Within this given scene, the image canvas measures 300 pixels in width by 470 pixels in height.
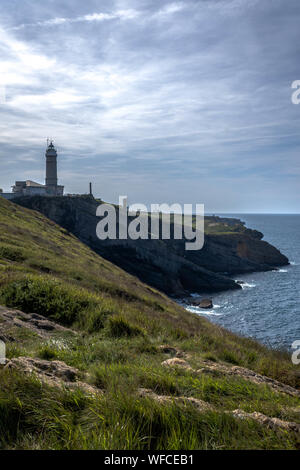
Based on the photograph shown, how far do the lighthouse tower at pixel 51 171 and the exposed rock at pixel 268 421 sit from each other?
7133 cm

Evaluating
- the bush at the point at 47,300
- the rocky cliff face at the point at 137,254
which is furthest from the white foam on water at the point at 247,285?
the bush at the point at 47,300

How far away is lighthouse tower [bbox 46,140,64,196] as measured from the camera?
232ft

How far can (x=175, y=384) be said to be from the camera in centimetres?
399

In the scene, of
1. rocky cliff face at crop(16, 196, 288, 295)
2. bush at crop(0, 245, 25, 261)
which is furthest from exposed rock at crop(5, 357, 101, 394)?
rocky cliff face at crop(16, 196, 288, 295)

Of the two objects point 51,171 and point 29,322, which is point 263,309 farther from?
point 51,171

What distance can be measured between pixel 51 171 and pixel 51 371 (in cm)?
7268

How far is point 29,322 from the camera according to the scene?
6910mm

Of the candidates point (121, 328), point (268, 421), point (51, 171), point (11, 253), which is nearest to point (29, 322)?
point (121, 328)

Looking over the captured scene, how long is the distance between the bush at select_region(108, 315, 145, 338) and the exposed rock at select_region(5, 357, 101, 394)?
2165mm

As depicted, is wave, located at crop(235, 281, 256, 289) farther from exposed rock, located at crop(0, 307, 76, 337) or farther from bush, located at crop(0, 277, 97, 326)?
exposed rock, located at crop(0, 307, 76, 337)

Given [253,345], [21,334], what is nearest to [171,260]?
[253,345]

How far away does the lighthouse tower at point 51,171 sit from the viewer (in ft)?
232

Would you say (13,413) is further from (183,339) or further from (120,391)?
(183,339)
